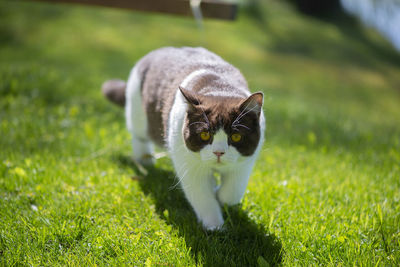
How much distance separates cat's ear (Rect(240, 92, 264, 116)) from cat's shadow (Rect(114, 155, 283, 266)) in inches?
30.0

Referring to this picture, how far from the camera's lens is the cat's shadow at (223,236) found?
6.36 ft

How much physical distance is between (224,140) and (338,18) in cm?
1170

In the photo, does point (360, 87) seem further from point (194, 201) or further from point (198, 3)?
point (194, 201)

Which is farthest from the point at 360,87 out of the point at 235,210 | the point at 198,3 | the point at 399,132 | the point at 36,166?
the point at 36,166

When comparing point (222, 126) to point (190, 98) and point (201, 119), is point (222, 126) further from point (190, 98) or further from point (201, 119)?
point (190, 98)

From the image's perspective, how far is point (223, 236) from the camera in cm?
214

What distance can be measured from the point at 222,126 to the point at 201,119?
126 mm

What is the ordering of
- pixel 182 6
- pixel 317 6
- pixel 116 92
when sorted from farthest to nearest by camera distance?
1. pixel 317 6
2. pixel 182 6
3. pixel 116 92

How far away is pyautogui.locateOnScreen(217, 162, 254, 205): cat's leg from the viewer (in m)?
2.16

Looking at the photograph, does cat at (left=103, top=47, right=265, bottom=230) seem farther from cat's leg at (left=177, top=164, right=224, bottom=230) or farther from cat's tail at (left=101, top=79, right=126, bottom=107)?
cat's tail at (left=101, top=79, right=126, bottom=107)

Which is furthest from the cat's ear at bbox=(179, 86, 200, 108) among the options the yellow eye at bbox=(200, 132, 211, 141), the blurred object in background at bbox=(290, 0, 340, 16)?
the blurred object in background at bbox=(290, 0, 340, 16)

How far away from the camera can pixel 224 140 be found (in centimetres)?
188

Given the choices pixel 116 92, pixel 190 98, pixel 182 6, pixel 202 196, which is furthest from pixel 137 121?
pixel 182 6

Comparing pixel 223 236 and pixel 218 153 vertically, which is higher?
pixel 218 153
